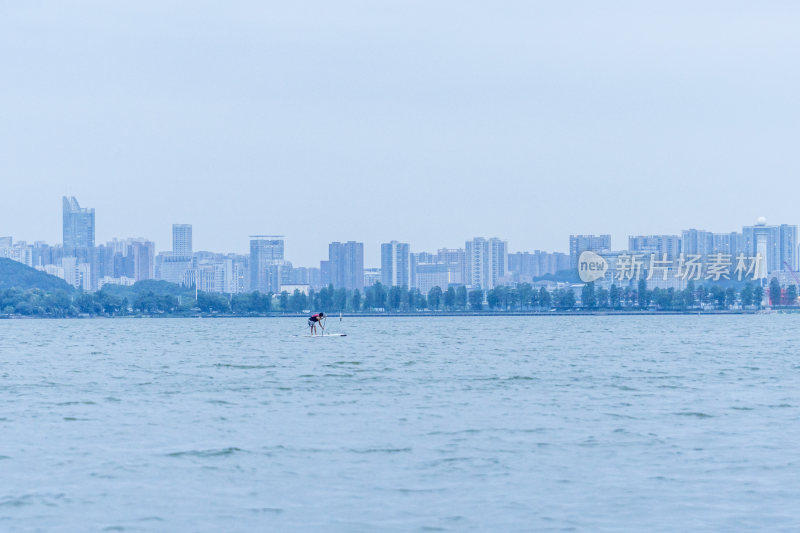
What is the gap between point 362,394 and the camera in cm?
3278

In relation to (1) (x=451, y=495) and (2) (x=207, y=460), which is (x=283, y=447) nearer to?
(2) (x=207, y=460)

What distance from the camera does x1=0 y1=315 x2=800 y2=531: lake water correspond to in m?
16.3

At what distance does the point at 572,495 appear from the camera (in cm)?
1733

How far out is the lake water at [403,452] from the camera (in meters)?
16.3

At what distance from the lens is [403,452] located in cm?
2130

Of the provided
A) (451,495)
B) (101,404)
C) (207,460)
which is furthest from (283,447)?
(101,404)

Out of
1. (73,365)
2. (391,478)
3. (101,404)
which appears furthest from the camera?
(73,365)

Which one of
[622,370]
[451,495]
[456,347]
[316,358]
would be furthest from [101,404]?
[456,347]

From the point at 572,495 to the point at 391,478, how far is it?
2775 millimetres

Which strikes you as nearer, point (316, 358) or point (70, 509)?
point (70, 509)

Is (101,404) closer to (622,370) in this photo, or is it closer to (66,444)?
(66,444)

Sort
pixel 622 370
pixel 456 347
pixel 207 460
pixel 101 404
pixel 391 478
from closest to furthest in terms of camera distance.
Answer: pixel 391 478 → pixel 207 460 → pixel 101 404 → pixel 622 370 → pixel 456 347

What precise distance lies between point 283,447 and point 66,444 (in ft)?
13.4

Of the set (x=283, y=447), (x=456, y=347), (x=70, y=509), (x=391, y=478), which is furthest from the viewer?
(x=456, y=347)
